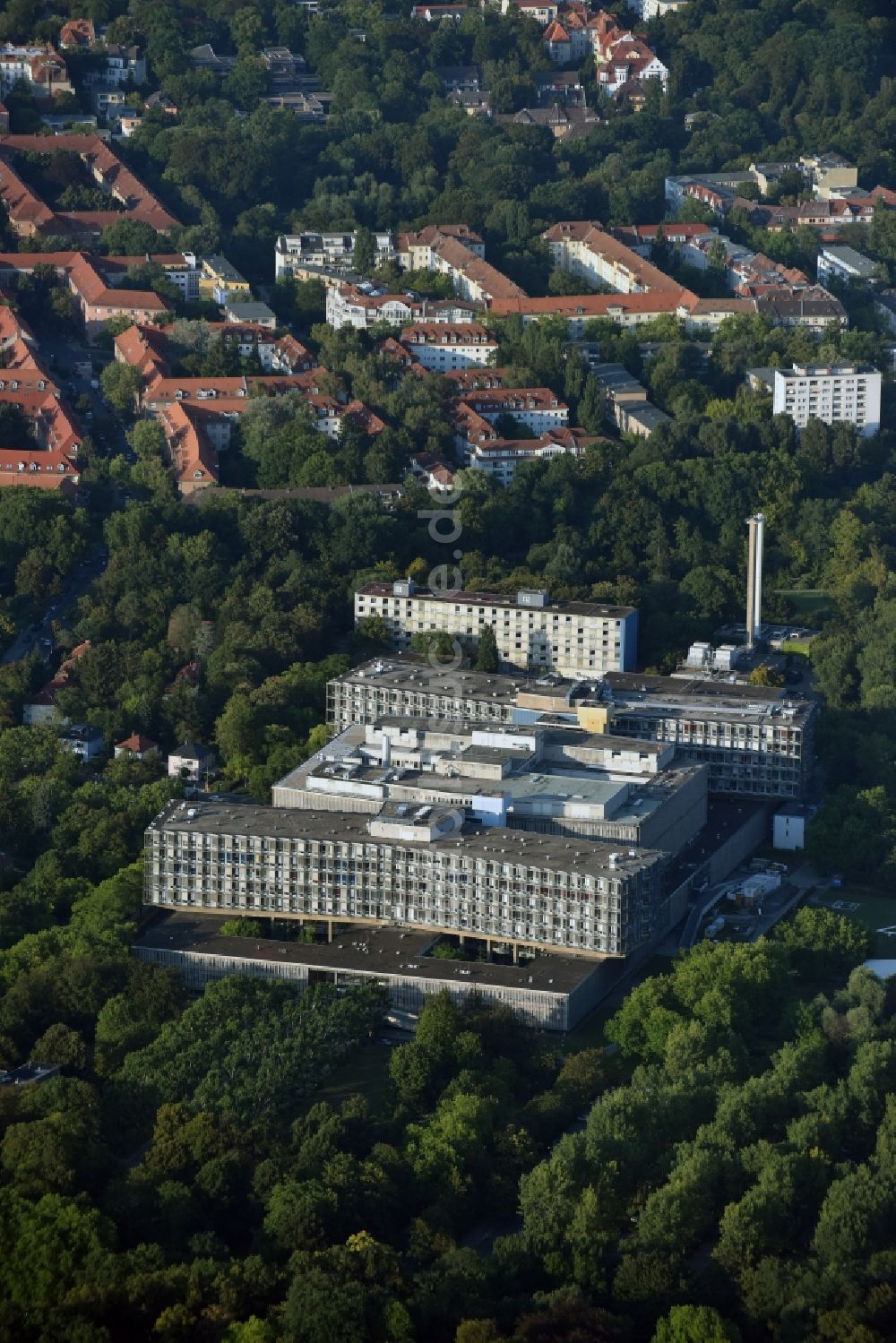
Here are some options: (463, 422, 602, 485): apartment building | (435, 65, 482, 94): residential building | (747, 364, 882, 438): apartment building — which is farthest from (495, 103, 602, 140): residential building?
(463, 422, 602, 485): apartment building

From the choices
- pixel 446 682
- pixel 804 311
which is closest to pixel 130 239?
pixel 804 311

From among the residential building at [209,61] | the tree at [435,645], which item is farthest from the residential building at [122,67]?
the tree at [435,645]

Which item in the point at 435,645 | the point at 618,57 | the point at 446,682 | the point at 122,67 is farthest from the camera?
the point at 618,57

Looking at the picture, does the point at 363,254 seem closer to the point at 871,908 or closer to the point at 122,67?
the point at 122,67

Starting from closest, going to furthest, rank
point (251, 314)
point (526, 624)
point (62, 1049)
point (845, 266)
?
1. point (62, 1049)
2. point (526, 624)
3. point (251, 314)
4. point (845, 266)

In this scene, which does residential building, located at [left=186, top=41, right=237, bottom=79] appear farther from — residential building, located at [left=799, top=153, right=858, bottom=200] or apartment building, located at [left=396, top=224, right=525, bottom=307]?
residential building, located at [left=799, top=153, right=858, bottom=200]

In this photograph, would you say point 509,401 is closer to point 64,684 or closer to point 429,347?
point 429,347

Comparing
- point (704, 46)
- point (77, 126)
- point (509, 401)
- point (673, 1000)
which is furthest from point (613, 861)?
point (704, 46)

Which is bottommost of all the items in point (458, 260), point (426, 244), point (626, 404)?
point (626, 404)
